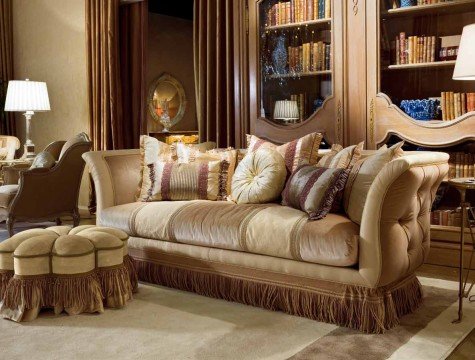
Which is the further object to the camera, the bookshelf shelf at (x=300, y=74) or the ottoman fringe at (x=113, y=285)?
the bookshelf shelf at (x=300, y=74)

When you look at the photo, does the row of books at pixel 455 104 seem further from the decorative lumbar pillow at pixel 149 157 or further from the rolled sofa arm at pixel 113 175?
the rolled sofa arm at pixel 113 175

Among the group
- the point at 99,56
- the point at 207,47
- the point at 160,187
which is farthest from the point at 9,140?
the point at 160,187

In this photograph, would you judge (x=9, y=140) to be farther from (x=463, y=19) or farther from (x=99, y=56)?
(x=463, y=19)

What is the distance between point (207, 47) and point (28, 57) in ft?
9.32

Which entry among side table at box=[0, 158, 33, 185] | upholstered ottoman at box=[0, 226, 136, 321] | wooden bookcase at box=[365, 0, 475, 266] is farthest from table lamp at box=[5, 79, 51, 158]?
wooden bookcase at box=[365, 0, 475, 266]

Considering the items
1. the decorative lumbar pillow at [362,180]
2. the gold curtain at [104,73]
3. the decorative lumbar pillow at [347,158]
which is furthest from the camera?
the gold curtain at [104,73]

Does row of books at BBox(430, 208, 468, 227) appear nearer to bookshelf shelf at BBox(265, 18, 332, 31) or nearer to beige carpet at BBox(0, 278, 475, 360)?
beige carpet at BBox(0, 278, 475, 360)

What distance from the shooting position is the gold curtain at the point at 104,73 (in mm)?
5871

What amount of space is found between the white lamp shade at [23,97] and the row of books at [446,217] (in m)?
3.61

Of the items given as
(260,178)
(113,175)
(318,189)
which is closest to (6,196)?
(113,175)

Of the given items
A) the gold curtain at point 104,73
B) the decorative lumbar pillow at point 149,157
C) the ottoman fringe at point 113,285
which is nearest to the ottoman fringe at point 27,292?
the ottoman fringe at point 113,285

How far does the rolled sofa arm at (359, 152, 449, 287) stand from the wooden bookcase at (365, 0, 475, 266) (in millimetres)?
898

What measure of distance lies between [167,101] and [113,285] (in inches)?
223

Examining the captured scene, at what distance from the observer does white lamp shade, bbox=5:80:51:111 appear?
220 inches
